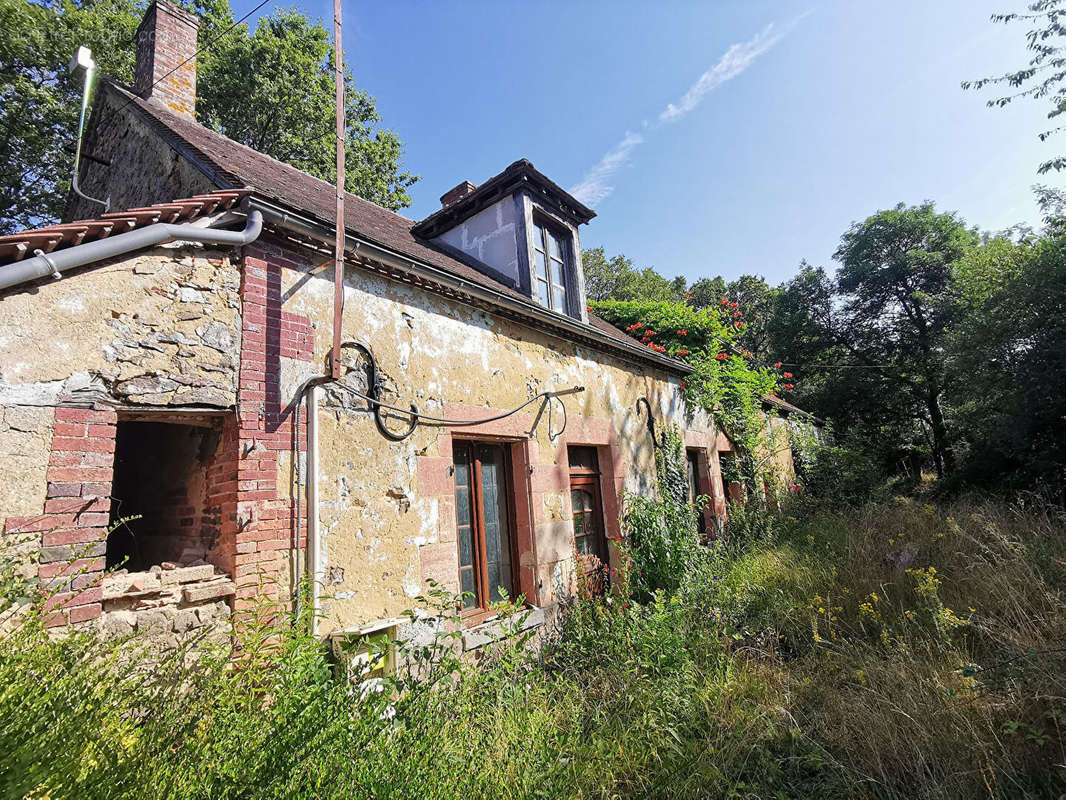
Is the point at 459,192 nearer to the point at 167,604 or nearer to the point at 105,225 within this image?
the point at 105,225

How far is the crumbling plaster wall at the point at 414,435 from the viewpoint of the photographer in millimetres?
3881

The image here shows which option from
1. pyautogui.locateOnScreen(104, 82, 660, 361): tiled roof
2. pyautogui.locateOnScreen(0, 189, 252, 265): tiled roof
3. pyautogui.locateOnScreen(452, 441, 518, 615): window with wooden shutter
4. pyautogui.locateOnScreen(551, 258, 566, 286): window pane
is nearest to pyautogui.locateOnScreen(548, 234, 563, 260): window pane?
pyautogui.locateOnScreen(551, 258, 566, 286): window pane

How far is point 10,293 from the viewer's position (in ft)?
9.09

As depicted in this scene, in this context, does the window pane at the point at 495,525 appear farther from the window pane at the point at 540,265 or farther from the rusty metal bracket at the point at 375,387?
the window pane at the point at 540,265

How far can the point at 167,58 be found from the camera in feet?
20.5

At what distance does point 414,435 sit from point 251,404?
1390 mm

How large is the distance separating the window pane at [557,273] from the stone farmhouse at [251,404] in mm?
935

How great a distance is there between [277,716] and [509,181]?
670 centimetres

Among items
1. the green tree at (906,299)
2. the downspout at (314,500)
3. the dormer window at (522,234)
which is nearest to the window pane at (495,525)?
the downspout at (314,500)

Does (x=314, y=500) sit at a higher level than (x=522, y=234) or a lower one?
lower

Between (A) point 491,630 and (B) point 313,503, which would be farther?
(A) point 491,630

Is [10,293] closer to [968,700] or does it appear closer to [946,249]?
[968,700]

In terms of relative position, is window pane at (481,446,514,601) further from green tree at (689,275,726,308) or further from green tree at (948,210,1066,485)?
green tree at (689,275,726,308)

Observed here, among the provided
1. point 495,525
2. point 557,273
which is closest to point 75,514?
point 495,525
